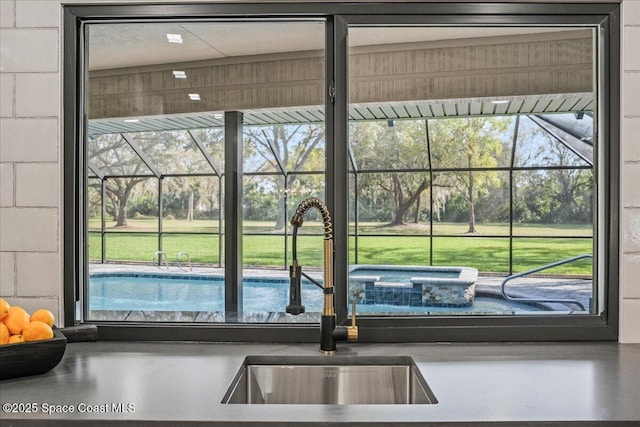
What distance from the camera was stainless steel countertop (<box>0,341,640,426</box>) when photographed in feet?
3.97

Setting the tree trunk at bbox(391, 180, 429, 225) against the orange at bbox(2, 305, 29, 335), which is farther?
the tree trunk at bbox(391, 180, 429, 225)

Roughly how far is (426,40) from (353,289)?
85 cm

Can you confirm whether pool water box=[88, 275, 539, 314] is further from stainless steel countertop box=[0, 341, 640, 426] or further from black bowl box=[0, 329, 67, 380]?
black bowl box=[0, 329, 67, 380]

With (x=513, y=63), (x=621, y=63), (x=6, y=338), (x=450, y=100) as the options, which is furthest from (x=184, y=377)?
(x=621, y=63)

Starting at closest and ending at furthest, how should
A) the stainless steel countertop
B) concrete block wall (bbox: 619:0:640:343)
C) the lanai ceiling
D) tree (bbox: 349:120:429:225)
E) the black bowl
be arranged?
the stainless steel countertop
the black bowl
concrete block wall (bbox: 619:0:640:343)
the lanai ceiling
tree (bbox: 349:120:429:225)

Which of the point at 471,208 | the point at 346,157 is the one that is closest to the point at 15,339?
the point at 346,157

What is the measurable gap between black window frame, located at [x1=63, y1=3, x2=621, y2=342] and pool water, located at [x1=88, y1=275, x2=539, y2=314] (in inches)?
3.9

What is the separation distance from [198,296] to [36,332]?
648 mm

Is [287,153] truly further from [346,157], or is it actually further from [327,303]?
[327,303]

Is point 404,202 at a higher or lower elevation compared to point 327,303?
higher

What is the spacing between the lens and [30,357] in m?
1.43

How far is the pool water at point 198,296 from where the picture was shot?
6.55ft

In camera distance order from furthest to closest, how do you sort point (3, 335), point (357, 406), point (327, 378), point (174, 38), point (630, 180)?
point (174, 38) → point (630, 180) → point (327, 378) → point (3, 335) → point (357, 406)

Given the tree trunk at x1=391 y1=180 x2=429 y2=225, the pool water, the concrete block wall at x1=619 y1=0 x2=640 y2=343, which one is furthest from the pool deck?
the tree trunk at x1=391 y1=180 x2=429 y2=225
